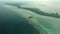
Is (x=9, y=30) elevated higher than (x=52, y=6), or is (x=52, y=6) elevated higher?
(x=52, y=6)

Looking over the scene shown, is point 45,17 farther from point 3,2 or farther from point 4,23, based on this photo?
point 3,2

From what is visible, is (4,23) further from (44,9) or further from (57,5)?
(57,5)

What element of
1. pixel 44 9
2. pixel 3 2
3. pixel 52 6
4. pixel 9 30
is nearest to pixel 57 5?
pixel 52 6

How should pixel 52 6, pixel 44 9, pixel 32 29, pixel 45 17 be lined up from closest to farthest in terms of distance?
pixel 32 29
pixel 45 17
pixel 44 9
pixel 52 6

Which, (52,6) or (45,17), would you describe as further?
(52,6)

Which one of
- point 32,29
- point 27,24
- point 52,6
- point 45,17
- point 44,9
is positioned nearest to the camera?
point 32,29

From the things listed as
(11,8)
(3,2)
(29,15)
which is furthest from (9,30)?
(3,2)
